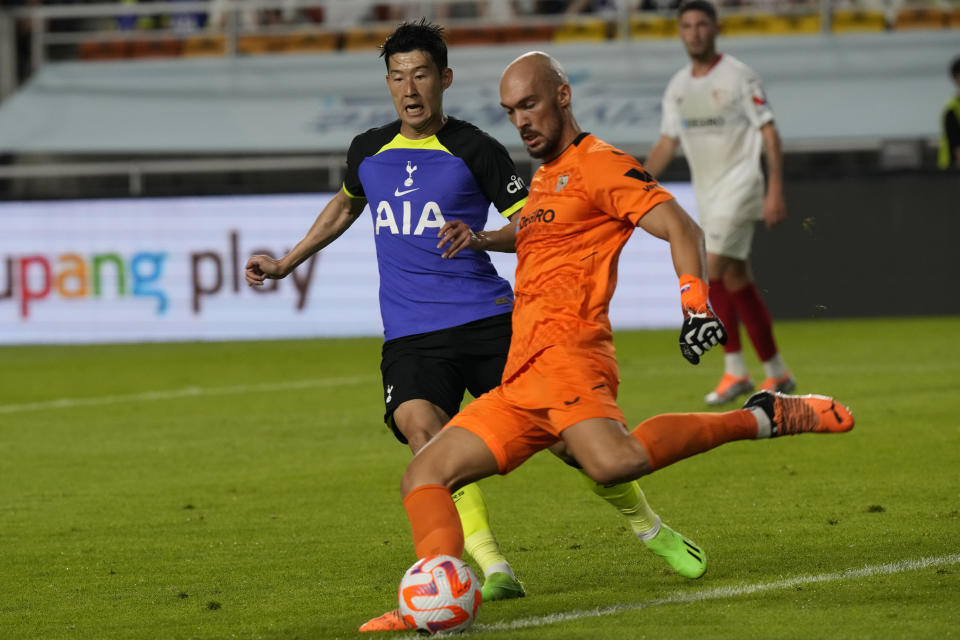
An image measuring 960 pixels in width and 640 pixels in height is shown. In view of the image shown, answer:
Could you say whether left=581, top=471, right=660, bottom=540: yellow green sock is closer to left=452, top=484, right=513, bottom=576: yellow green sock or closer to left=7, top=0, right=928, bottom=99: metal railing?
left=452, top=484, right=513, bottom=576: yellow green sock

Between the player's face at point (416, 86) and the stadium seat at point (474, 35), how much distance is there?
1639cm

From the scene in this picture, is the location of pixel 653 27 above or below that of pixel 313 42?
above

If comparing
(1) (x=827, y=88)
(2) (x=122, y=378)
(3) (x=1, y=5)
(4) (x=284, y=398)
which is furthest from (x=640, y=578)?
(3) (x=1, y=5)

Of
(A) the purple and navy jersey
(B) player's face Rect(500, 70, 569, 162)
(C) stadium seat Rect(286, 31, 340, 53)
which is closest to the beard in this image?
(B) player's face Rect(500, 70, 569, 162)

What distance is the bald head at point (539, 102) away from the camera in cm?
478

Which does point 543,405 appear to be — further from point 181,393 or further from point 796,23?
point 796,23

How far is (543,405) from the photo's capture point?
467cm

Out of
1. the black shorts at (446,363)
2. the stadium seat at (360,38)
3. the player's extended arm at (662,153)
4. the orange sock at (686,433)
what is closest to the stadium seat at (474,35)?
the stadium seat at (360,38)

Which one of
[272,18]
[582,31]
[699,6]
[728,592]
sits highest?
[699,6]

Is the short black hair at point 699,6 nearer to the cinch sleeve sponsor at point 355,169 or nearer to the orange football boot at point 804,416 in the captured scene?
the cinch sleeve sponsor at point 355,169

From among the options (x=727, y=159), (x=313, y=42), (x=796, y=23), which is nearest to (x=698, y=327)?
(x=727, y=159)

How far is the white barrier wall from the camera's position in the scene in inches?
638

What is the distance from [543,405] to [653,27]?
17512 millimetres

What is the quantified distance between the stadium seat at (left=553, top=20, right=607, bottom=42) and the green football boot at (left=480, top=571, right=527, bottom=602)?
1723 cm
